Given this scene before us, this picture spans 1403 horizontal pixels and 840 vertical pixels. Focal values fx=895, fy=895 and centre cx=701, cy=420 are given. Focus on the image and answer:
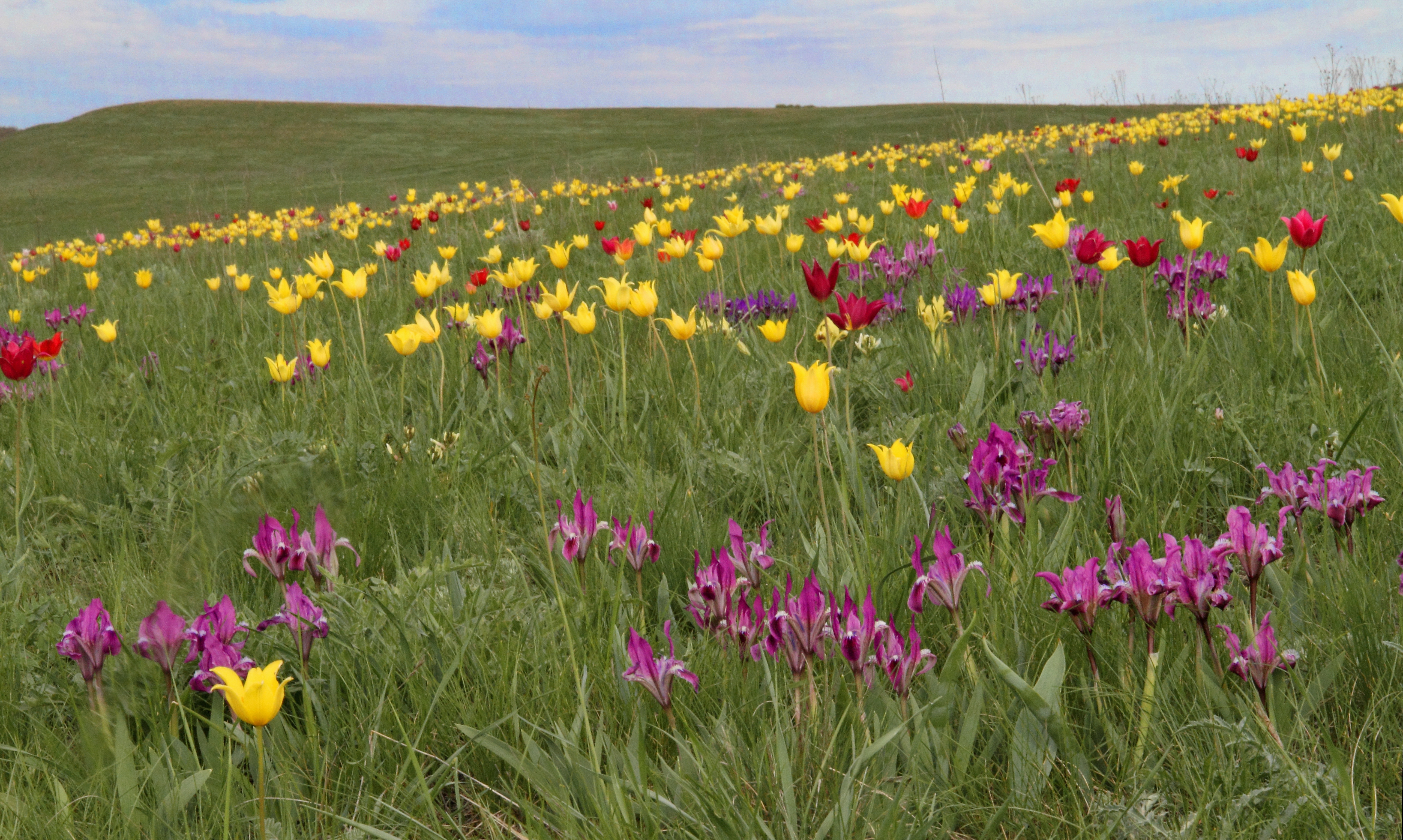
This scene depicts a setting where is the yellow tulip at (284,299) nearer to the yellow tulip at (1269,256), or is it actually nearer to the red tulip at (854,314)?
the red tulip at (854,314)

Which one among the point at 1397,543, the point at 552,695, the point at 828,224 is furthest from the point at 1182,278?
the point at 552,695

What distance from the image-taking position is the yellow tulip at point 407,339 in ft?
10.4

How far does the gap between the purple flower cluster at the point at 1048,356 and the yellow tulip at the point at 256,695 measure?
253 centimetres

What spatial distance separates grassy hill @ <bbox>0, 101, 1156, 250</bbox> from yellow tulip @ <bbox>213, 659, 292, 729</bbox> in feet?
56.5

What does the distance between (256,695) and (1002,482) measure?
59.2 inches

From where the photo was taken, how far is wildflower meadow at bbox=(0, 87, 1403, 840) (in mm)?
1409

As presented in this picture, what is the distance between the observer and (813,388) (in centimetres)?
180

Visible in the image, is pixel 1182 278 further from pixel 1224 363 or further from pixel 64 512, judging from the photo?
pixel 64 512

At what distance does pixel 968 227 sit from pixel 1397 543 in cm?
481

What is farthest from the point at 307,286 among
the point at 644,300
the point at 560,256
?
the point at 644,300

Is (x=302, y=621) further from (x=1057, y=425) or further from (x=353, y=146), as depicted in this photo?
(x=353, y=146)

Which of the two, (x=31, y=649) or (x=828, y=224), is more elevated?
Answer: (x=828, y=224)

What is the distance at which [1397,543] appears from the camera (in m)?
1.87

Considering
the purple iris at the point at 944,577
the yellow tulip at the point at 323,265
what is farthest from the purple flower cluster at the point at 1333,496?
the yellow tulip at the point at 323,265
